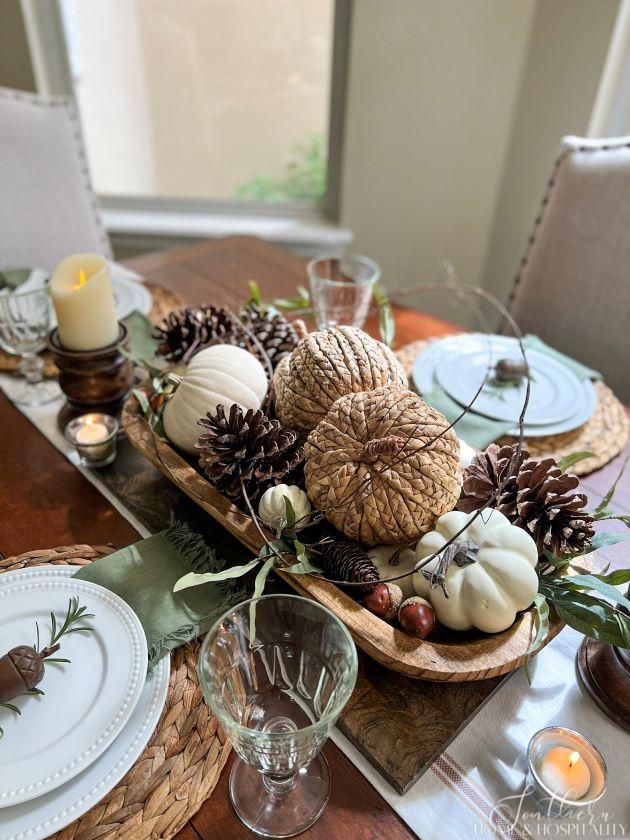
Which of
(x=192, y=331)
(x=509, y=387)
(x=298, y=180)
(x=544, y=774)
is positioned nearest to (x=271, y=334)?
(x=192, y=331)

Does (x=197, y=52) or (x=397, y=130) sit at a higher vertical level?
(x=197, y=52)

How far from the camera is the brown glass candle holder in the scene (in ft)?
2.75

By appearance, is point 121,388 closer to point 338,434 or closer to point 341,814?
point 338,434

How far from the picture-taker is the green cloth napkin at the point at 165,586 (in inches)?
23.6

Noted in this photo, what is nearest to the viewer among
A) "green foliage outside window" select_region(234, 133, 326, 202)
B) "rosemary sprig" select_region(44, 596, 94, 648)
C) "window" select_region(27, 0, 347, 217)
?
"rosemary sprig" select_region(44, 596, 94, 648)

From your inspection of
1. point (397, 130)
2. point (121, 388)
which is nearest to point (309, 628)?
point (121, 388)

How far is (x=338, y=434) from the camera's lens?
2.01 feet

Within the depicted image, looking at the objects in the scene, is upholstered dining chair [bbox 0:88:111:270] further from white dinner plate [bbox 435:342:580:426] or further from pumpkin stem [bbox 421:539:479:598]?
pumpkin stem [bbox 421:539:479:598]

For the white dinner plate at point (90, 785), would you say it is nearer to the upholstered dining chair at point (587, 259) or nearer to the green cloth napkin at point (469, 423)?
the green cloth napkin at point (469, 423)

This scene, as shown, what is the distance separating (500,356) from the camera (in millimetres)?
997

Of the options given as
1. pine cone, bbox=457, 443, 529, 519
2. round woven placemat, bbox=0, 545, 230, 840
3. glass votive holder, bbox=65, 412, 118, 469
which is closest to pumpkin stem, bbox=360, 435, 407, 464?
pine cone, bbox=457, 443, 529, 519

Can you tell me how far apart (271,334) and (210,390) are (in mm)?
173

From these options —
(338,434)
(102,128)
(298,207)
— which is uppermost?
(338,434)

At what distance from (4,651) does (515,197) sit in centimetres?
193
